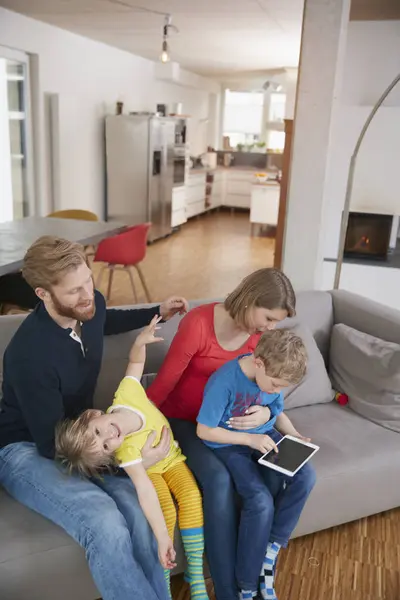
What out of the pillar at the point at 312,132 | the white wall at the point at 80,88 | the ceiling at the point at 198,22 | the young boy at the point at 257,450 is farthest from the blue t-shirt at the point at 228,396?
the white wall at the point at 80,88

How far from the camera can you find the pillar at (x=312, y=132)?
2.77 m

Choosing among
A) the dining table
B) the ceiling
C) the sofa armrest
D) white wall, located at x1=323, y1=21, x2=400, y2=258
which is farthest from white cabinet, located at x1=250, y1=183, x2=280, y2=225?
the sofa armrest

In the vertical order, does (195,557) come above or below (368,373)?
below

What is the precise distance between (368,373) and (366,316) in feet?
1.17

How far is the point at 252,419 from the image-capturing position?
179 cm

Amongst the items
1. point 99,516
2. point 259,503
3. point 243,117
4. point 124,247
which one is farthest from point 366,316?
point 243,117

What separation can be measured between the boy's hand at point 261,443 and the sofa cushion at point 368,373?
2.34 ft

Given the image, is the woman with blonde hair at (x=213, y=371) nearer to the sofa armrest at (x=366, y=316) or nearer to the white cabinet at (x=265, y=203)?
the sofa armrest at (x=366, y=316)

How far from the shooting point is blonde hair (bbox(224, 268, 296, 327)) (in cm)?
179

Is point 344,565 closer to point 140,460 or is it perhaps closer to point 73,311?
point 140,460

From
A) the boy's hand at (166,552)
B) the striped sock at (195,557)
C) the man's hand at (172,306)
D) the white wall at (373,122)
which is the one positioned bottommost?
the striped sock at (195,557)

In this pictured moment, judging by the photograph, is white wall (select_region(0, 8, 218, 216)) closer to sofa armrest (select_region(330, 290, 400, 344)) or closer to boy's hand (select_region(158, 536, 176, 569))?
sofa armrest (select_region(330, 290, 400, 344))

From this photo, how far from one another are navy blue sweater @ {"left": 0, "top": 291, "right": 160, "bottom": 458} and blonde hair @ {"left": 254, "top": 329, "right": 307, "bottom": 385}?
22.0 inches

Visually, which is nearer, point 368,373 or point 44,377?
point 44,377
